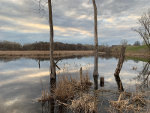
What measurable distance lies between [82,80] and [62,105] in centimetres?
389

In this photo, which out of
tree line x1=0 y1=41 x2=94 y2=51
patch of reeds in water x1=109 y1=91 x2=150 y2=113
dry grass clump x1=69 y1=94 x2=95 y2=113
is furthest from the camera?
tree line x1=0 y1=41 x2=94 y2=51

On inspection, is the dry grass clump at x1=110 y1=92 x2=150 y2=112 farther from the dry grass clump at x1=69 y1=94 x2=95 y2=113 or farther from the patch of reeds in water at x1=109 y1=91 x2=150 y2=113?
the dry grass clump at x1=69 y1=94 x2=95 y2=113

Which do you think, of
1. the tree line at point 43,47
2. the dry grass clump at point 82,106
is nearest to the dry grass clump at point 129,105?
the dry grass clump at point 82,106

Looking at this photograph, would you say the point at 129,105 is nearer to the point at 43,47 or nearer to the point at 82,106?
the point at 82,106

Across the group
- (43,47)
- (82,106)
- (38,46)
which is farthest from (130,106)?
(38,46)

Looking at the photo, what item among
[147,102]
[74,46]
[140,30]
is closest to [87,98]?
[147,102]

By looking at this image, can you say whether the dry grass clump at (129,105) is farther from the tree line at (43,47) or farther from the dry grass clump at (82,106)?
the tree line at (43,47)

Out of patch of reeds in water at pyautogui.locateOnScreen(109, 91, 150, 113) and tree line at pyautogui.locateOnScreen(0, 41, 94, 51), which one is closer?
patch of reeds in water at pyautogui.locateOnScreen(109, 91, 150, 113)

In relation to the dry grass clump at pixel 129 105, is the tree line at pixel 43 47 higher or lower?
higher

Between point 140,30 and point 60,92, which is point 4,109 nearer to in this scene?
point 60,92

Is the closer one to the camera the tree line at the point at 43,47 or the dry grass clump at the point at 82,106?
the dry grass clump at the point at 82,106

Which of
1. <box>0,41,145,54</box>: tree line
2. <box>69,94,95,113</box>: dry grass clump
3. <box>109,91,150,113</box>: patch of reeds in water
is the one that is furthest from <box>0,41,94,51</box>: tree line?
<box>109,91,150,113</box>: patch of reeds in water

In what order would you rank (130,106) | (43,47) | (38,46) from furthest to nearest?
(38,46) < (43,47) < (130,106)

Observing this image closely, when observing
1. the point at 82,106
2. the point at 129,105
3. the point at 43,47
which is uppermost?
the point at 43,47
